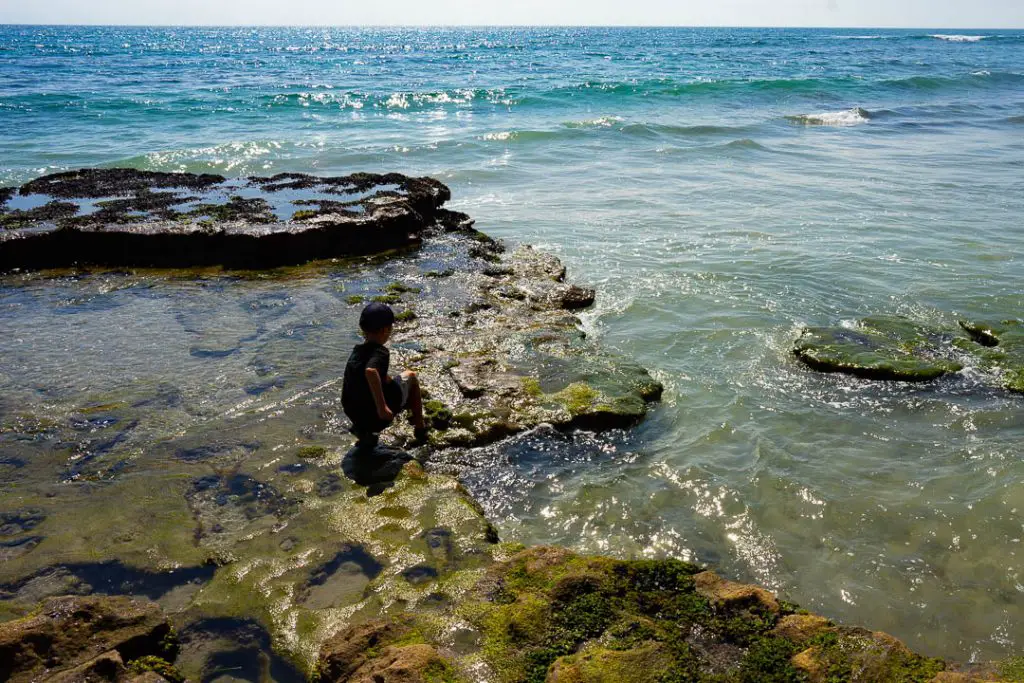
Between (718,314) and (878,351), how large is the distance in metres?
2.16

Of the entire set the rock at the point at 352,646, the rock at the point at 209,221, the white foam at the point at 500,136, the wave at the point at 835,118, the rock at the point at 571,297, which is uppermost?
the wave at the point at 835,118

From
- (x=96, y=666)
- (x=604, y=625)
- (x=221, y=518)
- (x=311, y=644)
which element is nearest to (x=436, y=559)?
(x=311, y=644)

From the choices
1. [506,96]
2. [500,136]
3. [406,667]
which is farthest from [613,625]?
[506,96]

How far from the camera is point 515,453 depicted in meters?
6.42

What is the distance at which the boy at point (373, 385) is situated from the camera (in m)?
6.02

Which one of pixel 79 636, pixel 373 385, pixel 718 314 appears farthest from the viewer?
pixel 718 314

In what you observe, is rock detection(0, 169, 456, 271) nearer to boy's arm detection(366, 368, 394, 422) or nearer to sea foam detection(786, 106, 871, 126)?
boy's arm detection(366, 368, 394, 422)

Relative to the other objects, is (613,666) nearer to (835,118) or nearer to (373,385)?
(373,385)

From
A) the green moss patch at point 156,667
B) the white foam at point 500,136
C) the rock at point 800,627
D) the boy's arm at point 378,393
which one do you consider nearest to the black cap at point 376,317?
the boy's arm at point 378,393

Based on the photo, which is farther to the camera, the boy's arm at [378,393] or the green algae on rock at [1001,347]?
the green algae on rock at [1001,347]

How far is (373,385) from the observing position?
235 inches

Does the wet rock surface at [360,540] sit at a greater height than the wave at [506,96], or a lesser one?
lesser

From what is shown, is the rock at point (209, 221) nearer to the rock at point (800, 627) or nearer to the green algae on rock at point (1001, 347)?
the green algae on rock at point (1001, 347)

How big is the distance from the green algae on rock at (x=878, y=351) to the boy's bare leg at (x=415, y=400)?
4.62 m
